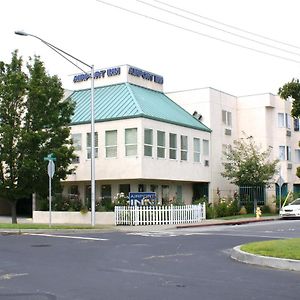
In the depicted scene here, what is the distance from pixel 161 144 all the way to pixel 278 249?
20.8 meters

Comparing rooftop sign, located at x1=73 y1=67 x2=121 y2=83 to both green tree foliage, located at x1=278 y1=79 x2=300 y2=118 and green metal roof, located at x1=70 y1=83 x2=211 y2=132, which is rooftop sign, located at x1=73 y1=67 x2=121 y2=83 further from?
green tree foliage, located at x1=278 y1=79 x2=300 y2=118

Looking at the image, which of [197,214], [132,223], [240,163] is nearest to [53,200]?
[132,223]

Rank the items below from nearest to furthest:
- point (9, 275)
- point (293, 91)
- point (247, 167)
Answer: point (9, 275)
point (293, 91)
point (247, 167)

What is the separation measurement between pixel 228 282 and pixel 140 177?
2165cm

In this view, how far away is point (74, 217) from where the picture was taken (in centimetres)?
3038

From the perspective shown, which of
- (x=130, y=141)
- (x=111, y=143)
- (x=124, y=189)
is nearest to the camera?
(x=130, y=141)

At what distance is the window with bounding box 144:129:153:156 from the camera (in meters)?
31.9

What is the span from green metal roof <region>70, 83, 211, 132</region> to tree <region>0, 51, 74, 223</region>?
5.07m

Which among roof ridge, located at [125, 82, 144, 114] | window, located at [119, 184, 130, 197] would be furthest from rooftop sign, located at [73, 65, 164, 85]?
window, located at [119, 184, 130, 197]

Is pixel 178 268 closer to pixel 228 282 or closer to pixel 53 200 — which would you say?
pixel 228 282

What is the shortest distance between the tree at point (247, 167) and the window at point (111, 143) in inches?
376

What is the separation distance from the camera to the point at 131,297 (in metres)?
8.31

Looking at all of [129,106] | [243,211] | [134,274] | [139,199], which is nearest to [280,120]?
[243,211]

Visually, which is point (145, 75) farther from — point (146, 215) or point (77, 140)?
point (146, 215)
